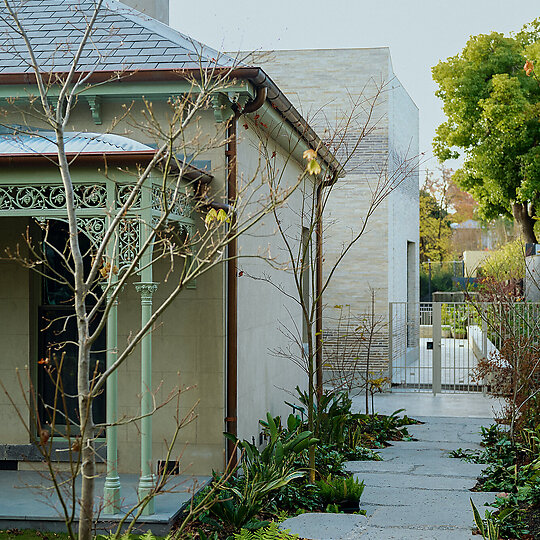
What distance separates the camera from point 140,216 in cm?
697

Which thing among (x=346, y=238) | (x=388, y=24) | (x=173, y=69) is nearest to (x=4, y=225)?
(x=173, y=69)

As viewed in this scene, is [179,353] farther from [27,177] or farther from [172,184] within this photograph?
[27,177]

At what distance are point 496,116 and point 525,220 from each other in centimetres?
428

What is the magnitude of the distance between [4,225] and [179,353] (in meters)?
2.60

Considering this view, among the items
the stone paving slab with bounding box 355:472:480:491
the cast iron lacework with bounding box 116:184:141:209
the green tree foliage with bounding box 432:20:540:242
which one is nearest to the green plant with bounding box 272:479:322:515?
the stone paving slab with bounding box 355:472:480:491

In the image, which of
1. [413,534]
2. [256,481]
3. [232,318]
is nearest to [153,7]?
Answer: [232,318]

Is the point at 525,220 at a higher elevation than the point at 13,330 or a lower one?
higher

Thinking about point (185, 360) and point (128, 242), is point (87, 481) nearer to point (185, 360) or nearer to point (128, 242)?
point (128, 242)

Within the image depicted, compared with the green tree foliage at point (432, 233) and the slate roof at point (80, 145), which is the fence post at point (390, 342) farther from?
the green tree foliage at point (432, 233)

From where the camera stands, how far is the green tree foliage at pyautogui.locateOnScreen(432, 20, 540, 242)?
24.8 metres

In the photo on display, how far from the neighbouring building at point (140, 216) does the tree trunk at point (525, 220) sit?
18931mm

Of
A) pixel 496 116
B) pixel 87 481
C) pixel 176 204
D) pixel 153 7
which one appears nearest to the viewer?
pixel 87 481

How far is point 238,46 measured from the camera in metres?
7.22

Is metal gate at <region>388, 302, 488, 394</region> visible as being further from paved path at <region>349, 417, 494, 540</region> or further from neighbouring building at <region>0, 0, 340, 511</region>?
neighbouring building at <region>0, 0, 340, 511</region>
